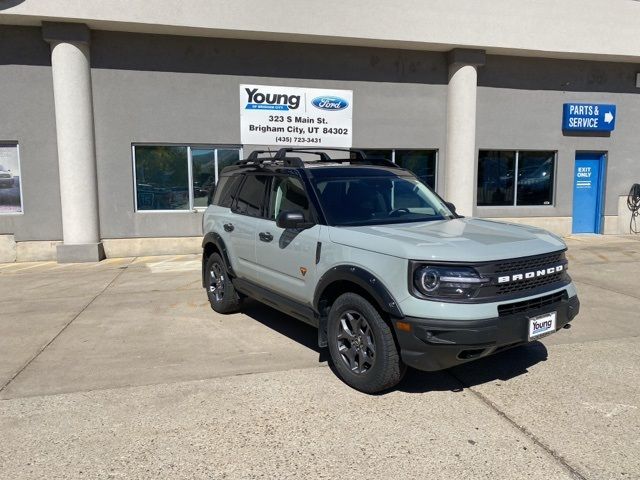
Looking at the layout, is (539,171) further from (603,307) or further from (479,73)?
(603,307)

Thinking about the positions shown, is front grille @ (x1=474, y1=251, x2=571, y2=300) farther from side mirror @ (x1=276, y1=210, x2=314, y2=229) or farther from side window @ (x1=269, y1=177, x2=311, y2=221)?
side window @ (x1=269, y1=177, x2=311, y2=221)

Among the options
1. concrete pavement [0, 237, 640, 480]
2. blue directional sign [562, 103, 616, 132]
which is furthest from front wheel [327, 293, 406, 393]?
blue directional sign [562, 103, 616, 132]

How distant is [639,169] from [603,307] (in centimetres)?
992

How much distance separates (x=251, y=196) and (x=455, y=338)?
10.4 feet

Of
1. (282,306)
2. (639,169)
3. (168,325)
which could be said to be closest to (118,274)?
(168,325)

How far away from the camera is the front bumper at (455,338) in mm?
3521

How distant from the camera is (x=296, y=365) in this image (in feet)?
15.7

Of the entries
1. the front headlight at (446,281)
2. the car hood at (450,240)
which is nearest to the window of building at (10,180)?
the car hood at (450,240)

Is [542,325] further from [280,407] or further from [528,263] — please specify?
[280,407]

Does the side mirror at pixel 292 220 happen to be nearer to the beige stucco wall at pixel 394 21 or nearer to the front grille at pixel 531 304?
the front grille at pixel 531 304

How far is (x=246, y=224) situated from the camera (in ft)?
19.0

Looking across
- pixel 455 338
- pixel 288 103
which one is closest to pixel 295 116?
pixel 288 103

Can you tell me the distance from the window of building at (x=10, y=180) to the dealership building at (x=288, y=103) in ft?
0.10

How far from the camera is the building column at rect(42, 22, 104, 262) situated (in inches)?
414
